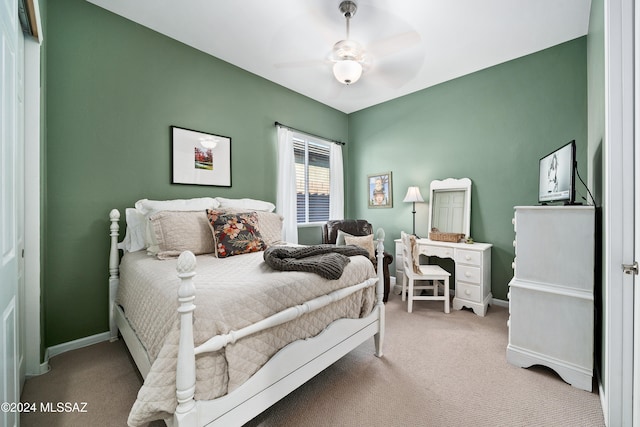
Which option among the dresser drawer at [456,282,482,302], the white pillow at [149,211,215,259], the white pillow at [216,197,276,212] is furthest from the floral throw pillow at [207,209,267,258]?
the dresser drawer at [456,282,482,302]

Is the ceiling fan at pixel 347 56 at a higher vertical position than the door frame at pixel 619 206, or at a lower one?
higher

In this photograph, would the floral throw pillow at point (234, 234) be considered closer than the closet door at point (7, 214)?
No

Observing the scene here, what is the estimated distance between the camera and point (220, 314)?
1.17m

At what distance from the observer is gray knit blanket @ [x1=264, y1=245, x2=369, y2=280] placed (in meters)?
1.63

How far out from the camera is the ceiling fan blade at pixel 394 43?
2660mm

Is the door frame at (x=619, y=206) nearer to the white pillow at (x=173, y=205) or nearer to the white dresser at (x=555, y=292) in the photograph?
the white dresser at (x=555, y=292)

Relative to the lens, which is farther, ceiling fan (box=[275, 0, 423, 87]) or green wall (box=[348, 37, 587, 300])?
green wall (box=[348, 37, 587, 300])

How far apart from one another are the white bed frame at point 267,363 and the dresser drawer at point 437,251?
149 cm

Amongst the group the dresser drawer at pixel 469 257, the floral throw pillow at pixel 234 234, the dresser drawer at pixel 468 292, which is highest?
the floral throw pillow at pixel 234 234

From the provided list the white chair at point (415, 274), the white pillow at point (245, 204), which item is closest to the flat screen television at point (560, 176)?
the white chair at point (415, 274)

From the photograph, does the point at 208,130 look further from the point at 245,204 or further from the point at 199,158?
the point at 245,204

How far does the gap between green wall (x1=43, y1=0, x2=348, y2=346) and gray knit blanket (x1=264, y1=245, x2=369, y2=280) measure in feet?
5.38

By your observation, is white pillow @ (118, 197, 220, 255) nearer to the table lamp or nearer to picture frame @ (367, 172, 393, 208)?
the table lamp

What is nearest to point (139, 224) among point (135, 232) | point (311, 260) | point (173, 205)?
point (135, 232)
